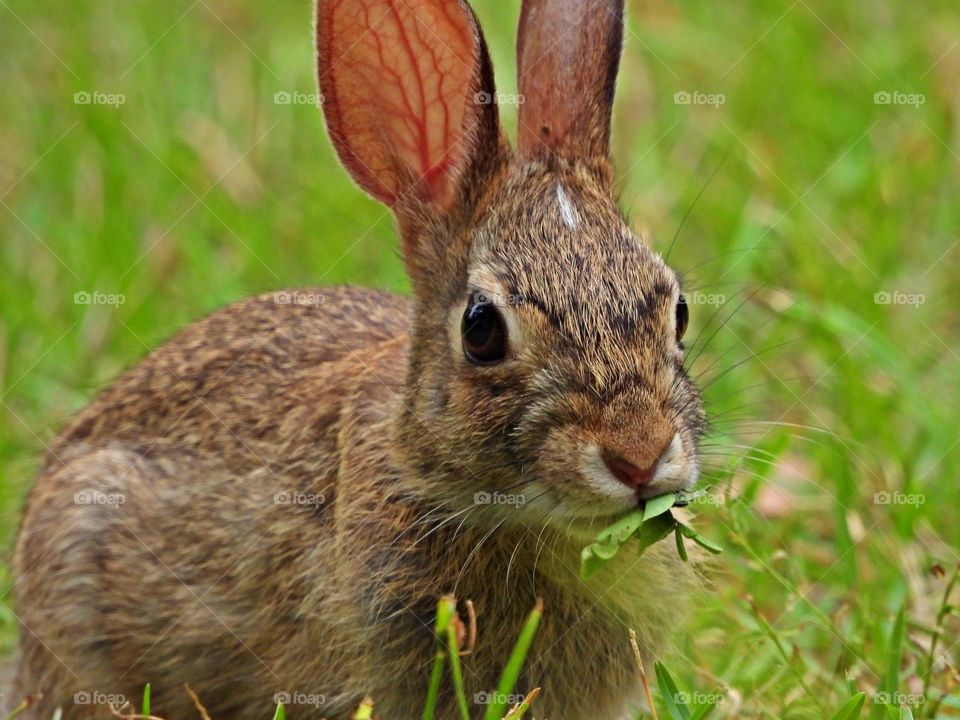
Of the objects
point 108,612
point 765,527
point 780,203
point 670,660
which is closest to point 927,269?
point 780,203

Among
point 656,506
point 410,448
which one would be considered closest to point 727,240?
point 410,448

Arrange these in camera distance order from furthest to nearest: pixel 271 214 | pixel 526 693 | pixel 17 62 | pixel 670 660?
1. pixel 17 62
2. pixel 271 214
3. pixel 670 660
4. pixel 526 693

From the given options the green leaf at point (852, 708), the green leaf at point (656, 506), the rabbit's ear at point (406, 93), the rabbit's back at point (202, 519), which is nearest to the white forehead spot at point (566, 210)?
the rabbit's ear at point (406, 93)

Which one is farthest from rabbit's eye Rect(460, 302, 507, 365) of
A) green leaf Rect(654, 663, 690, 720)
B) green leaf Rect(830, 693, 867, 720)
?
green leaf Rect(830, 693, 867, 720)

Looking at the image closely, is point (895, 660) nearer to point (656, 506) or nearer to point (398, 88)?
point (656, 506)

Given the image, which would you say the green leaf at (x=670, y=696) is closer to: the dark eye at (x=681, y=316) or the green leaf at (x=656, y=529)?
the green leaf at (x=656, y=529)

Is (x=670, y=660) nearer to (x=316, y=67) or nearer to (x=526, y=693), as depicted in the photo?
(x=526, y=693)
